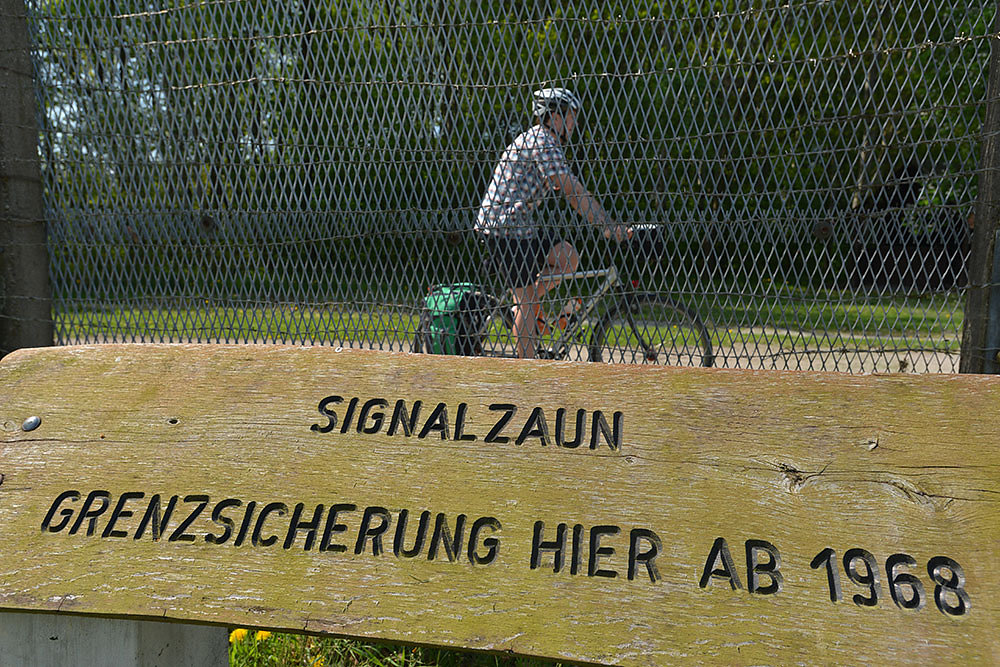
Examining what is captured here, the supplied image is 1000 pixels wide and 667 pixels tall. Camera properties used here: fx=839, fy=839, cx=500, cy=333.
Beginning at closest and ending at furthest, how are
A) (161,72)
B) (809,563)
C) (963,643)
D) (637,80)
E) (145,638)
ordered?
1. (963,643)
2. (809,563)
3. (145,638)
4. (637,80)
5. (161,72)

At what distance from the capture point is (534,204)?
2.49 metres

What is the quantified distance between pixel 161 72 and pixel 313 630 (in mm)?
2012

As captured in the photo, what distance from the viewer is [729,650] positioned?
1.23m

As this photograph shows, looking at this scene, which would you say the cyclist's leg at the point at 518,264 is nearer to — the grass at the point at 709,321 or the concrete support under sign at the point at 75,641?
the grass at the point at 709,321

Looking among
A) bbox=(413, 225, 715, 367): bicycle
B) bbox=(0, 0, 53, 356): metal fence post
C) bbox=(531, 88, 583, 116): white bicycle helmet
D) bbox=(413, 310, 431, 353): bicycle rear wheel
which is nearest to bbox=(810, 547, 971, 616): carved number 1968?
bbox=(413, 225, 715, 367): bicycle

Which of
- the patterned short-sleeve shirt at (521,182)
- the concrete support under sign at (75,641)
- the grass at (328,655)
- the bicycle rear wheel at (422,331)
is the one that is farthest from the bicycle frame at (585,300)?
the concrete support under sign at (75,641)

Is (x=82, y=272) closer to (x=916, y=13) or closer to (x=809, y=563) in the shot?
(x=809, y=563)

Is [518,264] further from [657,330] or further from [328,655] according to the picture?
[328,655]

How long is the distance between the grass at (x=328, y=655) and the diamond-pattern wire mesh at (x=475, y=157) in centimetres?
90

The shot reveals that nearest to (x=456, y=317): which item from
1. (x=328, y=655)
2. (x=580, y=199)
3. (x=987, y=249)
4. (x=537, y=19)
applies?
(x=580, y=199)

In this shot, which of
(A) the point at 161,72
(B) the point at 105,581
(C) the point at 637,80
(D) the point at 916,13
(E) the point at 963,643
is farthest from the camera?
(A) the point at 161,72

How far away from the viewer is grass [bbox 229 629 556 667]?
2307 millimetres

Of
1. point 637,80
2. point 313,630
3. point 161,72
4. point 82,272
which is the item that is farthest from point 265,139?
point 313,630

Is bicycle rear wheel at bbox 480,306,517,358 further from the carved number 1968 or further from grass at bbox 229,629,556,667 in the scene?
the carved number 1968
